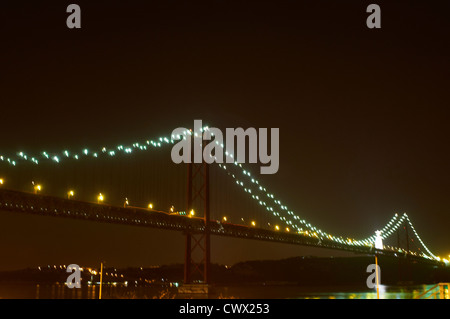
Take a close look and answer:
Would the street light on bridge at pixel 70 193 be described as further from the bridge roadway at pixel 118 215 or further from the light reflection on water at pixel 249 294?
the light reflection on water at pixel 249 294

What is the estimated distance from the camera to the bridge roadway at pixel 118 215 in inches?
1446

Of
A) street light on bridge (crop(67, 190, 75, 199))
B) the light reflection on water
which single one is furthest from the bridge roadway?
the light reflection on water

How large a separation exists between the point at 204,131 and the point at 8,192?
52.1 ft

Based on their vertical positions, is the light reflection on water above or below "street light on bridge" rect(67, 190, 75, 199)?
below

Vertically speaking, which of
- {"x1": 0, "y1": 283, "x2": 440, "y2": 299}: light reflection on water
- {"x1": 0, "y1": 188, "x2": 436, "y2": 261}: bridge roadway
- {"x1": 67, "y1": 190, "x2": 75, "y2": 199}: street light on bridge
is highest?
{"x1": 67, "y1": 190, "x2": 75, "y2": 199}: street light on bridge

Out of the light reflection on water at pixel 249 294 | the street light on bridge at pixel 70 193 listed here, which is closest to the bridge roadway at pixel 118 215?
the street light on bridge at pixel 70 193

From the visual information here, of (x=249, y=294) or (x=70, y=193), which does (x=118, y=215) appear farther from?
(x=249, y=294)

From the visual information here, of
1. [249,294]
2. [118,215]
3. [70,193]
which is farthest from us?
[249,294]

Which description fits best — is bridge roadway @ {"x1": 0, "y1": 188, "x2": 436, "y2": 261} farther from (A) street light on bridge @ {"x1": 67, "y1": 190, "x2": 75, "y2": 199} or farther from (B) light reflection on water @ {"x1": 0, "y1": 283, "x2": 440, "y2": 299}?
(B) light reflection on water @ {"x1": 0, "y1": 283, "x2": 440, "y2": 299}

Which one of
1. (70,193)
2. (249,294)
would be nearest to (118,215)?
(70,193)

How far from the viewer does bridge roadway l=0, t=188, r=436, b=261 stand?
3672cm

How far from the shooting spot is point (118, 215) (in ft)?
142
